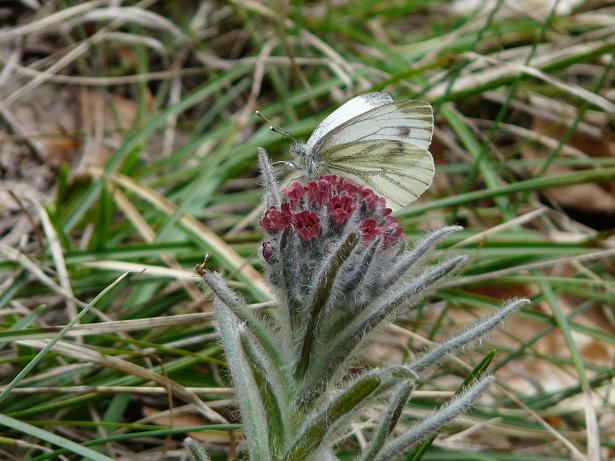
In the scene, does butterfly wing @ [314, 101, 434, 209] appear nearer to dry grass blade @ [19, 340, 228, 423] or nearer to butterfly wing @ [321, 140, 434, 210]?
butterfly wing @ [321, 140, 434, 210]

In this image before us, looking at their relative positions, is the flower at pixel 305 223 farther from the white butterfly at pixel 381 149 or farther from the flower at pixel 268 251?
the white butterfly at pixel 381 149

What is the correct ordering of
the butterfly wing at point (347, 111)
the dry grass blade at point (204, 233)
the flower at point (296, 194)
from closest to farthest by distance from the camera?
the flower at point (296, 194), the butterfly wing at point (347, 111), the dry grass blade at point (204, 233)

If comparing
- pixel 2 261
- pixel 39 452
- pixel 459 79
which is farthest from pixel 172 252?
pixel 459 79

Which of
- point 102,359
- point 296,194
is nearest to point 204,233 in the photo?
point 102,359

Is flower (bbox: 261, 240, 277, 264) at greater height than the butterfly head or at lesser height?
lesser

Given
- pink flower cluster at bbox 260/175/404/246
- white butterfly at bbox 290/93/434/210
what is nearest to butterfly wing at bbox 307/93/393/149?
white butterfly at bbox 290/93/434/210

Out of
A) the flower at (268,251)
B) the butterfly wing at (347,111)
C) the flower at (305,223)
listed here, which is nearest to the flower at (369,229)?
the flower at (305,223)
